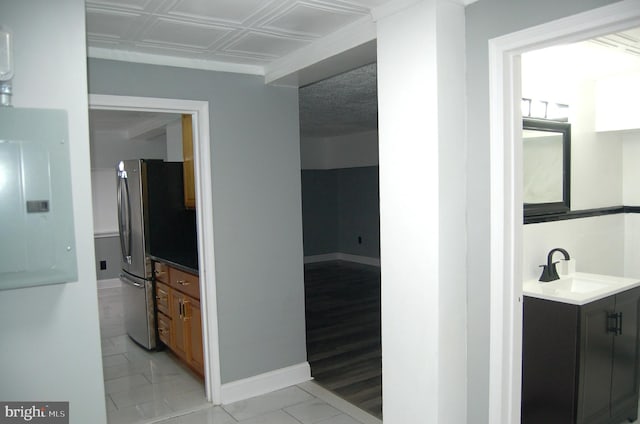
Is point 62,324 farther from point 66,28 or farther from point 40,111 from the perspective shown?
point 66,28

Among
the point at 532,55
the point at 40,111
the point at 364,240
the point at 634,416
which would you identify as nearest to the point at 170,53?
the point at 40,111

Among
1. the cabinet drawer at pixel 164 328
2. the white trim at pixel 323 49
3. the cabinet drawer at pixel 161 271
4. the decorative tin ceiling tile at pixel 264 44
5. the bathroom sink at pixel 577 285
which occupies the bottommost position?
the cabinet drawer at pixel 164 328

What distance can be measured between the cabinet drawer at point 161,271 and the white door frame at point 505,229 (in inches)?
119

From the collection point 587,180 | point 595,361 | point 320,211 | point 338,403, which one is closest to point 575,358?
point 595,361

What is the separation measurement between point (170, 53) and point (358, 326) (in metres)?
3.45

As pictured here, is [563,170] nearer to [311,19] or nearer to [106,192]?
[311,19]

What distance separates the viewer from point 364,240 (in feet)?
30.3

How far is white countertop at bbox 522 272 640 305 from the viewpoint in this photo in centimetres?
258

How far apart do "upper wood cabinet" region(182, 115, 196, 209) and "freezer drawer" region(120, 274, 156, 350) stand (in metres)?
0.95

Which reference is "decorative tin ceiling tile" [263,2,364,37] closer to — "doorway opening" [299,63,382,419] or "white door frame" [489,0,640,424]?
"white door frame" [489,0,640,424]

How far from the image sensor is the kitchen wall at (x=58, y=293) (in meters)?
1.67

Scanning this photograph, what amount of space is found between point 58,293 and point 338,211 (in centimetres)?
819

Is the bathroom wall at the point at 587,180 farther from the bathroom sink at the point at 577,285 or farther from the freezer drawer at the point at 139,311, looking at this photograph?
the freezer drawer at the point at 139,311

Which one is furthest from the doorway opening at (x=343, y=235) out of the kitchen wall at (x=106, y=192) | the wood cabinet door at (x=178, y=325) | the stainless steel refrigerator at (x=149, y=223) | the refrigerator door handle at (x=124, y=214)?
the kitchen wall at (x=106, y=192)
